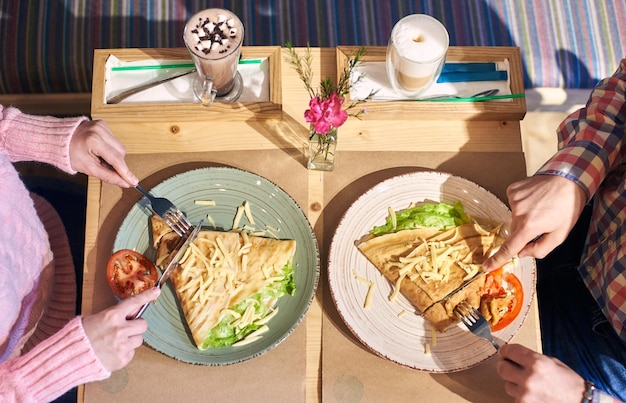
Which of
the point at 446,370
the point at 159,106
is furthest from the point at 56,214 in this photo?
the point at 446,370

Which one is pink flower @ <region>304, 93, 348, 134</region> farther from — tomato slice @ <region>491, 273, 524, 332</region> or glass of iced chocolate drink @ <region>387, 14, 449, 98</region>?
tomato slice @ <region>491, 273, 524, 332</region>

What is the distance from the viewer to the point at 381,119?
1.43m

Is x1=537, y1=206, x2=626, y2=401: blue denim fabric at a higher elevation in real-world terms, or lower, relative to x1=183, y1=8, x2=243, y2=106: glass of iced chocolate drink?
lower

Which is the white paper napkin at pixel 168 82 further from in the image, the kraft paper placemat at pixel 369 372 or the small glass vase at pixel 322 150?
the kraft paper placemat at pixel 369 372

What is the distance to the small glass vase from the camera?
1.27m

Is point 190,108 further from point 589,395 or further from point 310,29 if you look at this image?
point 589,395

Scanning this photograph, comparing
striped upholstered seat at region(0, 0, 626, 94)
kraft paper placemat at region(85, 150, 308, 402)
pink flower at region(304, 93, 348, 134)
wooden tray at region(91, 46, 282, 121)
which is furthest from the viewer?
striped upholstered seat at region(0, 0, 626, 94)

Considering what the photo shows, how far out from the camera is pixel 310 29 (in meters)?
1.96

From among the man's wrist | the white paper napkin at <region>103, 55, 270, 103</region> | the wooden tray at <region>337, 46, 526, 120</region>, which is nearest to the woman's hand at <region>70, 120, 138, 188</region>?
the white paper napkin at <region>103, 55, 270, 103</region>

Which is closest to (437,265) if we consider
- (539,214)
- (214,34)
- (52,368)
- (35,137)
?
(539,214)

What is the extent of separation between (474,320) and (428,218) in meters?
0.25

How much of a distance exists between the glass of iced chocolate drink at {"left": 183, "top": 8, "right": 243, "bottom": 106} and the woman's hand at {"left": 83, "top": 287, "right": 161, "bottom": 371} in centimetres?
50

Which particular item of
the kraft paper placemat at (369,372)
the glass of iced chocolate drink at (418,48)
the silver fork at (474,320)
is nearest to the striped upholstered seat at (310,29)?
the glass of iced chocolate drink at (418,48)

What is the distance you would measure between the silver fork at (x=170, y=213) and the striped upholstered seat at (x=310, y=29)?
815mm
